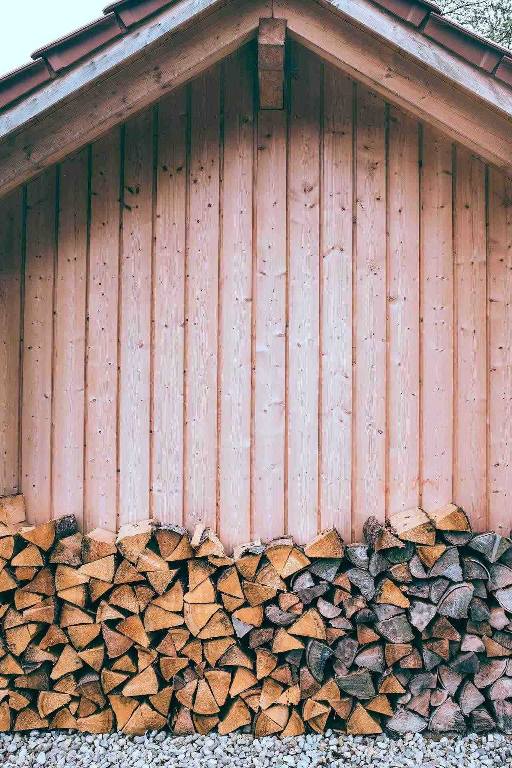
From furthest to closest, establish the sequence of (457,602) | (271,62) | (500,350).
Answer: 1. (500,350)
2. (457,602)
3. (271,62)

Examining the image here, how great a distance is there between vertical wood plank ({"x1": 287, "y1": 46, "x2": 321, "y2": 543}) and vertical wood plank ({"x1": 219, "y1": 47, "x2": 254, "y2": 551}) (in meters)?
0.23

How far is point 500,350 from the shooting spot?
319 cm

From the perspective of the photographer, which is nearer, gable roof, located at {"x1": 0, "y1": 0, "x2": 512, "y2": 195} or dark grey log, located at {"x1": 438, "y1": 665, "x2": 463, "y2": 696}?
gable roof, located at {"x1": 0, "y1": 0, "x2": 512, "y2": 195}

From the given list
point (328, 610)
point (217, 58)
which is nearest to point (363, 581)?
point (328, 610)

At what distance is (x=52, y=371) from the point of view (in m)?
3.23

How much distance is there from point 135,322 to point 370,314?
129 cm

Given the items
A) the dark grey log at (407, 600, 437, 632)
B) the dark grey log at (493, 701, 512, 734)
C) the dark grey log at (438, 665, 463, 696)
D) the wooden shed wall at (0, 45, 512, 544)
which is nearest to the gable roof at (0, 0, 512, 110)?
the wooden shed wall at (0, 45, 512, 544)

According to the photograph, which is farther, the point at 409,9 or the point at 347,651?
the point at 347,651

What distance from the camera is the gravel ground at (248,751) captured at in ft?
9.29

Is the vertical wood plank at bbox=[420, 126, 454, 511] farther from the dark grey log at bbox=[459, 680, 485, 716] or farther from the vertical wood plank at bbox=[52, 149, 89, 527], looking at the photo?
the vertical wood plank at bbox=[52, 149, 89, 527]

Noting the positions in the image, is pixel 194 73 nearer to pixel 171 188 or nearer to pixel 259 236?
pixel 171 188

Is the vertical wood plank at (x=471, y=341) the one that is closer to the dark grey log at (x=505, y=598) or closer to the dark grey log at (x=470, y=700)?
the dark grey log at (x=505, y=598)

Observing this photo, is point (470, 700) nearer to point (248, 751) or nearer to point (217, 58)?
point (248, 751)

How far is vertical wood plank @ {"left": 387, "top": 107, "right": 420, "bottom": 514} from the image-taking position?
319 cm
